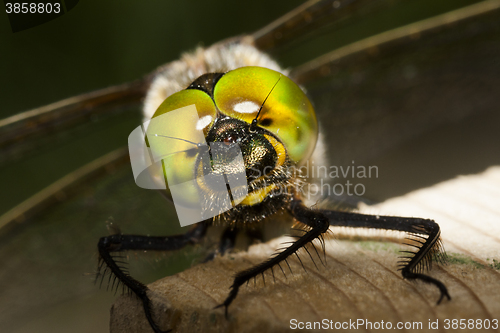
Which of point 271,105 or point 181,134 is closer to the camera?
point 181,134

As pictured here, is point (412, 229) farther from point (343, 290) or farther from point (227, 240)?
point (227, 240)

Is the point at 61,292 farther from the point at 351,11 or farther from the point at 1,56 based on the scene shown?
the point at 351,11

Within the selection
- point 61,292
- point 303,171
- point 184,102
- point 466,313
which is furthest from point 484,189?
point 61,292

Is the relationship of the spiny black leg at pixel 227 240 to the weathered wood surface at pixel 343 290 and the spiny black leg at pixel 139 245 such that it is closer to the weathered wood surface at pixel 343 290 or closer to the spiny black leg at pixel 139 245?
the spiny black leg at pixel 139 245

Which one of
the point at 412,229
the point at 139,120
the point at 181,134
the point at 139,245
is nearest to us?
the point at 181,134

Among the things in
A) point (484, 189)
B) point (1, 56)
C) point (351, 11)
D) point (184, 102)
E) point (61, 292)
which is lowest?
point (61, 292)

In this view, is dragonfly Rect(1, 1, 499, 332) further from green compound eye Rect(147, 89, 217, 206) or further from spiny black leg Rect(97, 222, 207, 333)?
green compound eye Rect(147, 89, 217, 206)

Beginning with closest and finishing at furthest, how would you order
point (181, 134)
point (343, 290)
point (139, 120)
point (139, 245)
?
1. point (343, 290)
2. point (181, 134)
3. point (139, 245)
4. point (139, 120)

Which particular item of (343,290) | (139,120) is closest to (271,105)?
(343,290)
